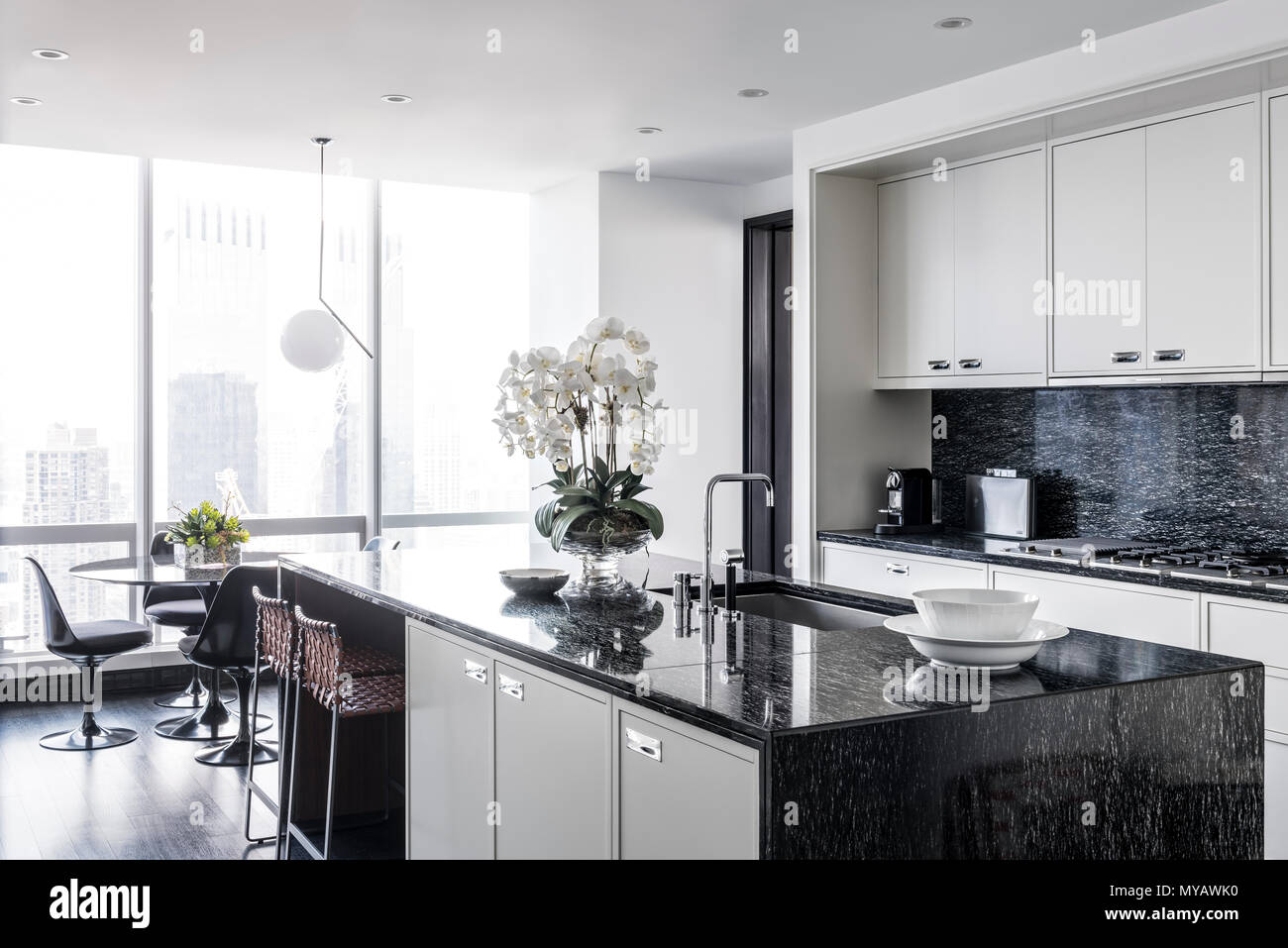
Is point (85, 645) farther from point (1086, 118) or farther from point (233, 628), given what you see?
point (1086, 118)

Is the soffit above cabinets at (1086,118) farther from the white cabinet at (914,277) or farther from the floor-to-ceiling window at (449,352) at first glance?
the floor-to-ceiling window at (449,352)

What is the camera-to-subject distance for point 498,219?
22.1ft

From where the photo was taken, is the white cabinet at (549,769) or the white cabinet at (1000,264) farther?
the white cabinet at (1000,264)

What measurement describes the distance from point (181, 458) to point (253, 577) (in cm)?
189

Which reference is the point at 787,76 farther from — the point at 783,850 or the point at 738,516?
the point at 783,850

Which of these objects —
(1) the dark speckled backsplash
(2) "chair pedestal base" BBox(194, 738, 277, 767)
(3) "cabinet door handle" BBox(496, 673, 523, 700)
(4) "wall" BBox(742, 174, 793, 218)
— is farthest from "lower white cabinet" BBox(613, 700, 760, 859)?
(4) "wall" BBox(742, 174, 793, 218)

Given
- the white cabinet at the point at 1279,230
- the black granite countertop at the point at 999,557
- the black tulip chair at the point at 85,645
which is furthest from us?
the black tulip chair at the point at 85,645

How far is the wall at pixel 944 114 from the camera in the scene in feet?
11.3

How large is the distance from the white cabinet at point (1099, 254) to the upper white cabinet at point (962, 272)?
9 cm

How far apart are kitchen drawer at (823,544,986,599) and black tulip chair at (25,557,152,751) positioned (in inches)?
120

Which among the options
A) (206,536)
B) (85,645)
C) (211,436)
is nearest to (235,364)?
(211,436)

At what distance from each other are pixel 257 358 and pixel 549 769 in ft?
15.2

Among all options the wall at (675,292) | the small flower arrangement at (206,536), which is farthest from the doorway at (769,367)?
the small flower arrangement at (206,536)
